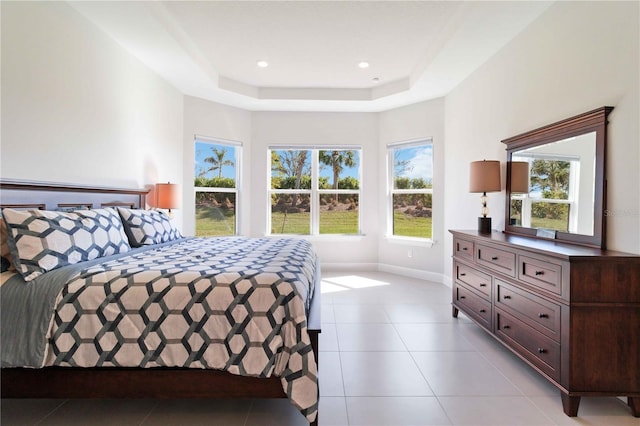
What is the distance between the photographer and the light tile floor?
5.74 ft

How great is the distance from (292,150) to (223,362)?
4.19 m

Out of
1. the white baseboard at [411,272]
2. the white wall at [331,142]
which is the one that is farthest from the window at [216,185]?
the white baseboard at [411,272]

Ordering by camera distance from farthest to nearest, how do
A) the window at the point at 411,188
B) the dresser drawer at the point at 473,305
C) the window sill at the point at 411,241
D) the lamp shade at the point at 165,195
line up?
the window at the point at 411,188 < the window sill at the point at 411,241 < the lamp shade at the point at 165,195 < the dresser drawer at the point at 473,305

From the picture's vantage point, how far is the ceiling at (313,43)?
283cm

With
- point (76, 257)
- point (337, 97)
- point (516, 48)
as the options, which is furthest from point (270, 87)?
point (76, 257)

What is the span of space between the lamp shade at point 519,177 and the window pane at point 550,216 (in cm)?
22

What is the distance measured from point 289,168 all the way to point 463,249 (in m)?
3.18

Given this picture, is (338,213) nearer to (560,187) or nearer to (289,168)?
(289,168)

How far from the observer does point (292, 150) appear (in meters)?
5.40

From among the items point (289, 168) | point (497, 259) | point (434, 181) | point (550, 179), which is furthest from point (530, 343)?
point (289, 168)

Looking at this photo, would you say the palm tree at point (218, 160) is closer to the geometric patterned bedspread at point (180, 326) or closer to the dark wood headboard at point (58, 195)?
Answer: the dark wood headboard at point (58, 195)

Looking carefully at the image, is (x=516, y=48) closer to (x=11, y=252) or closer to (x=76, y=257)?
(x=76, y=257)

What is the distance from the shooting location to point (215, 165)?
5.05m

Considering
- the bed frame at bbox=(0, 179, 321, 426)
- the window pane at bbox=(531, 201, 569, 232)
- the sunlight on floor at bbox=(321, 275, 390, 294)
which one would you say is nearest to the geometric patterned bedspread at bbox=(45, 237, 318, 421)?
the bed frame at bbox=(0, 179, 321, 426)
